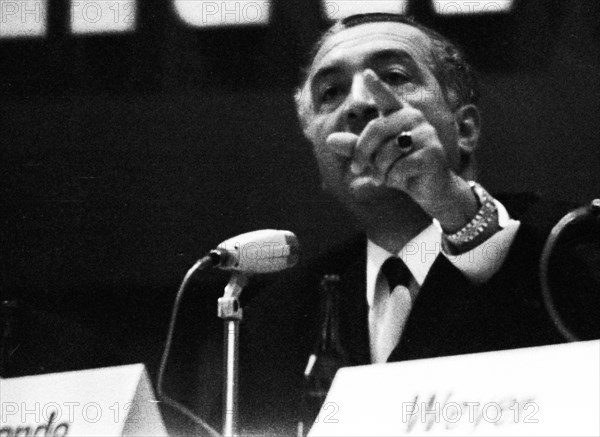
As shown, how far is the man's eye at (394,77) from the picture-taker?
5.98 feet

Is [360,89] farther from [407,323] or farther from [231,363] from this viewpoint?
[231,363]

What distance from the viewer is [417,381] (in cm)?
130

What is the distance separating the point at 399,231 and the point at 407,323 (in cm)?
17

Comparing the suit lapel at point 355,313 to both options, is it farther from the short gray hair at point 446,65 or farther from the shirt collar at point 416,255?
the short gray hair at point 446,65

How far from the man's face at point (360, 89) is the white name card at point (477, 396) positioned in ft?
1.72

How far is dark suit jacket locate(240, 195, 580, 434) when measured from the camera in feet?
5.44

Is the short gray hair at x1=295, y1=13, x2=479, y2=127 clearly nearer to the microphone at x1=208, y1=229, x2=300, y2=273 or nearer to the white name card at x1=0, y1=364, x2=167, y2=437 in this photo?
the microphone at x1=208, y1=229, x2=300, y2=273

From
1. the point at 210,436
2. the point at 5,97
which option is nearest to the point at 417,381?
the point at 210,436

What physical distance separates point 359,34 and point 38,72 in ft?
2.14

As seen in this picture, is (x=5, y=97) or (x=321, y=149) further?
(x=5, y=97)

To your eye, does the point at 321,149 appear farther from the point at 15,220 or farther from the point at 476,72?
the point at 15,220

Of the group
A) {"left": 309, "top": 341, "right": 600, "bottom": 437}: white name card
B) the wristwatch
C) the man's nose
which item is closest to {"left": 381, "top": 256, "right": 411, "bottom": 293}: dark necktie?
the wristwatch

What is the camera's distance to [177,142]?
6.40 ft

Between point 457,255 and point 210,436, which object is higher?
point 457,255
